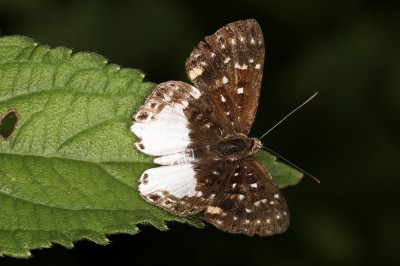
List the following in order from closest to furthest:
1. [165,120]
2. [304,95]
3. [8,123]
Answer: [8,123] → [165,120] → [304,95]

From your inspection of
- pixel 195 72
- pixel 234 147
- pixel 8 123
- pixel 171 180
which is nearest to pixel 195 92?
pixel 195 72

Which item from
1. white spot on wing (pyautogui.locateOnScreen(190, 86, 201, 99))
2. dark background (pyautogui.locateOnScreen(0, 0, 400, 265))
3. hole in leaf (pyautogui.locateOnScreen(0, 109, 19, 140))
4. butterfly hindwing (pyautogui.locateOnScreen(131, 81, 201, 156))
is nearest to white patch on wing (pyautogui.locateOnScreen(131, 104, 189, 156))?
butterfly hindwing (pyautogui.locateOnScreen(131, 81, 201, 156))

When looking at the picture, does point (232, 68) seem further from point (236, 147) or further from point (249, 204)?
point (249, 204)

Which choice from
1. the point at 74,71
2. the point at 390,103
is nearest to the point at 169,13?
the point at 390,103

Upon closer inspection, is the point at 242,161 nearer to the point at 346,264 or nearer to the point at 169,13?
the point at 346,264

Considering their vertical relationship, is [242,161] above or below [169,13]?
below
